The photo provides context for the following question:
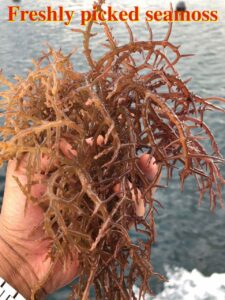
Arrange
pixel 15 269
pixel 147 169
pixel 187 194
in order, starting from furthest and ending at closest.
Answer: pixel 187 194 → pixel 15 269 → pixel 147 169

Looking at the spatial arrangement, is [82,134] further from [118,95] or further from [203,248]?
[203,248]

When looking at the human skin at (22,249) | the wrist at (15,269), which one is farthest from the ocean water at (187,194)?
the wrist at (15,269)

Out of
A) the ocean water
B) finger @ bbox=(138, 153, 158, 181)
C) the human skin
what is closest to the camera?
finger @ bbox=(138, 153, 158, 181)

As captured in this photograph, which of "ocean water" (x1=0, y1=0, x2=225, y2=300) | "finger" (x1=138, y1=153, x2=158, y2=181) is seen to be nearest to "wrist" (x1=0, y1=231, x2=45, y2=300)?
"finger" (x1=138, y1=153, x2=158, y2=181)

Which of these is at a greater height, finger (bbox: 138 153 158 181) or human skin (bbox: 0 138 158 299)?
finger (bbox: 138 153 158 181)

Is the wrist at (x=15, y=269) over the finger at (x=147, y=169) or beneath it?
beneath

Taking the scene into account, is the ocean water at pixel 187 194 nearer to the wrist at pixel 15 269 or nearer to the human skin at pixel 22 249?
the human skin at pixel 22 249

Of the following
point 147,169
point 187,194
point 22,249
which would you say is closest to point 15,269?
point 22,249

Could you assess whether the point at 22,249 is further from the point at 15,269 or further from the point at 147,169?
the point at 147,169

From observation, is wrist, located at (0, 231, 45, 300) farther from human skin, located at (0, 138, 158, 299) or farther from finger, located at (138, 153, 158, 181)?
finger, located at (138, 153, 158, 181)

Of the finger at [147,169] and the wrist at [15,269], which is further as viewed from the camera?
the wrist at [15,269]
